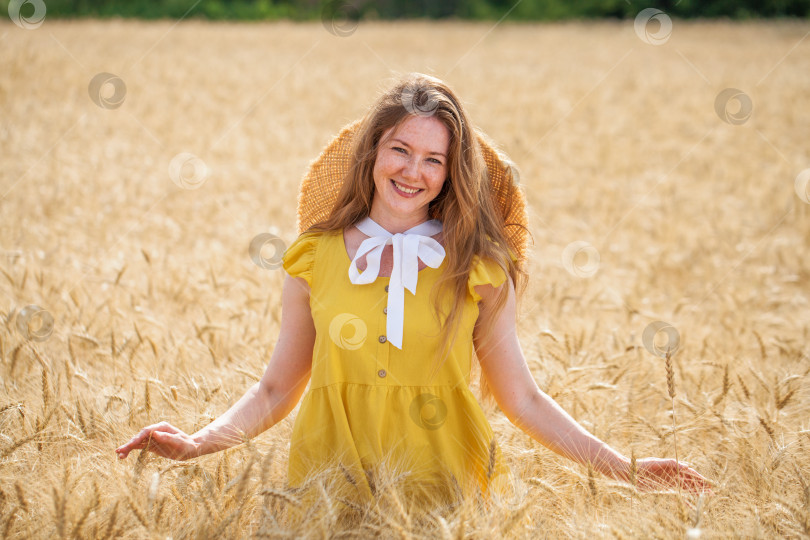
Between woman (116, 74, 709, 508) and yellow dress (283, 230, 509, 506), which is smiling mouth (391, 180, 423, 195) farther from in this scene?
yellow dress (283, 230, 509, 506)

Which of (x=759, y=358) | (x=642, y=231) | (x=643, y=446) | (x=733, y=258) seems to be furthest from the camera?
(x=642, y=231)

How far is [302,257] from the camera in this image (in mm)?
1981

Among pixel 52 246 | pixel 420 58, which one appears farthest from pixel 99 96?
pixel 420 58

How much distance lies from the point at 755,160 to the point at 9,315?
27.2ft

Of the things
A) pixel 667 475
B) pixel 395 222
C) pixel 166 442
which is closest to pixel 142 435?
pixel 166 442

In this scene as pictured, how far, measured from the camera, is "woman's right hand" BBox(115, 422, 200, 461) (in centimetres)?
178

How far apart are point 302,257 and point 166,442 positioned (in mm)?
625

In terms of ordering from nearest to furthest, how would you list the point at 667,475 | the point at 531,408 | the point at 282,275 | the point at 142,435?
the point at 142,435 → the point at 531,408 → the point at 667,475 → the point at 282,275

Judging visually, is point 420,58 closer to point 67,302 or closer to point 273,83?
point 273,83

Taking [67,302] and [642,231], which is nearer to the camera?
[67,302]

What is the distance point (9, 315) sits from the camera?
2910 mm

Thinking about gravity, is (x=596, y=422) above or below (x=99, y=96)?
below

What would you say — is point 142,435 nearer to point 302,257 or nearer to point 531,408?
point 302,257

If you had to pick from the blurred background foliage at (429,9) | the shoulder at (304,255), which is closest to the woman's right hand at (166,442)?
the shoulder at (304,255)
